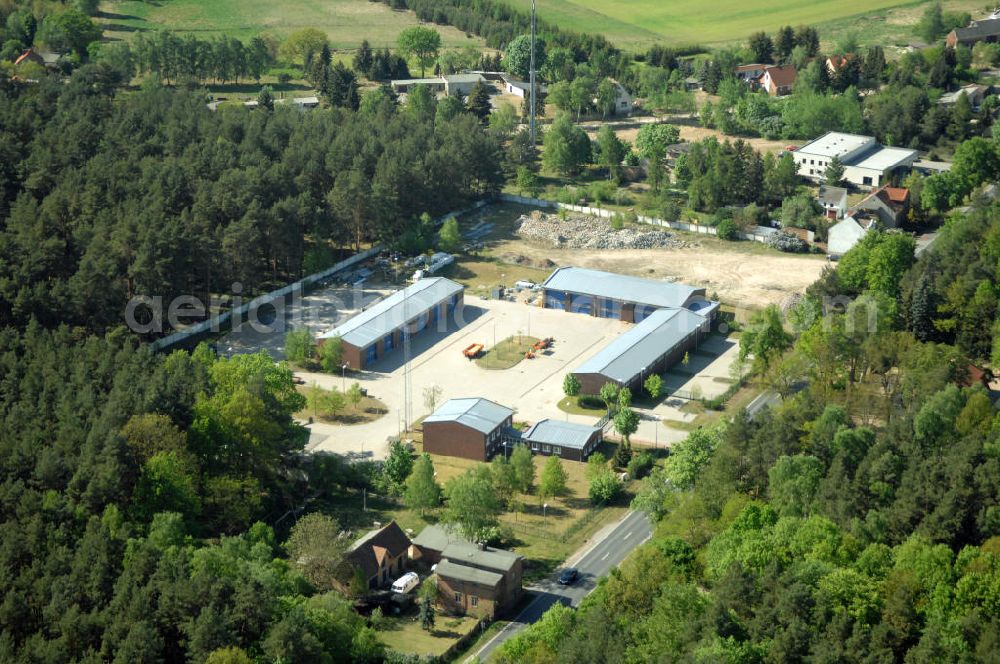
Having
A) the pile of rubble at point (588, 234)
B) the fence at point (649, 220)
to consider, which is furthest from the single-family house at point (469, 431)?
the fence at point (649, 220)

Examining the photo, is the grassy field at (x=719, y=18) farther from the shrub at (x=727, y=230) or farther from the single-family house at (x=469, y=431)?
the single-family house at (x=469, y=431)

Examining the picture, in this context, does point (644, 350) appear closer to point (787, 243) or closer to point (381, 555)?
point (787, 243)

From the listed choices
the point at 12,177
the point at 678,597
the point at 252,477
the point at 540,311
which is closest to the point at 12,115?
the point at 12,177

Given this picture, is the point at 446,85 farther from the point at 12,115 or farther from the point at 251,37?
the point at 12,115

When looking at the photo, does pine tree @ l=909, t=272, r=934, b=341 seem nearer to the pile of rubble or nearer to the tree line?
the pile of rubble

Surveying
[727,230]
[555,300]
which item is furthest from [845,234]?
[555,300]
